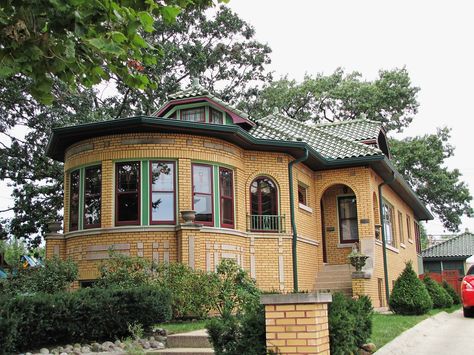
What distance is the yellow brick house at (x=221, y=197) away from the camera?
634 inches

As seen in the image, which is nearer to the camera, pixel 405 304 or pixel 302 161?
pixel 405 304

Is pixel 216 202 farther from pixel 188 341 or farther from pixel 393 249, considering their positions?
pixel 393 249

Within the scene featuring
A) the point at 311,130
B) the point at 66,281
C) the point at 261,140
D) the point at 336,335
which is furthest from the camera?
the point at 311,130

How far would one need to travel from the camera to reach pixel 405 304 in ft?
53.8

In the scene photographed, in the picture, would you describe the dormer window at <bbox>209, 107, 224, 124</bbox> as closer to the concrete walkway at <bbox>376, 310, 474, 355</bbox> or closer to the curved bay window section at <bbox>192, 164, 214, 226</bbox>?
the curved bay window section at <bbox>192, 164, 214, 226</bbox>

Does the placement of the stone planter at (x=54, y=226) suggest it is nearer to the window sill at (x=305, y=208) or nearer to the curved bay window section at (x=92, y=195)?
the curved bay window section at (x=92, y=195)

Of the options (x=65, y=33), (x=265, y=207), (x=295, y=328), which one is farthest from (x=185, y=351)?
(x=265, y=207)

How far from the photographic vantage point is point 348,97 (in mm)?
40594

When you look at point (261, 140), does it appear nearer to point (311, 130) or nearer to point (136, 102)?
point (311, 130)

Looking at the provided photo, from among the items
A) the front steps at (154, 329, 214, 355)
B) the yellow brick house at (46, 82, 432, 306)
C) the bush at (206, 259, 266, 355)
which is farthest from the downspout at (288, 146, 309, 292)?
the bush at (206, 259, 266, 355)

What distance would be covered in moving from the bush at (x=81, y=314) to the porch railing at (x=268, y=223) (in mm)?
7094

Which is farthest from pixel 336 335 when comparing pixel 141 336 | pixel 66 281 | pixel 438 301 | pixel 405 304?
pixel 438 301

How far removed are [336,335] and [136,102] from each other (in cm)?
2769

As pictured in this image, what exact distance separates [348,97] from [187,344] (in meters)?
32.9
